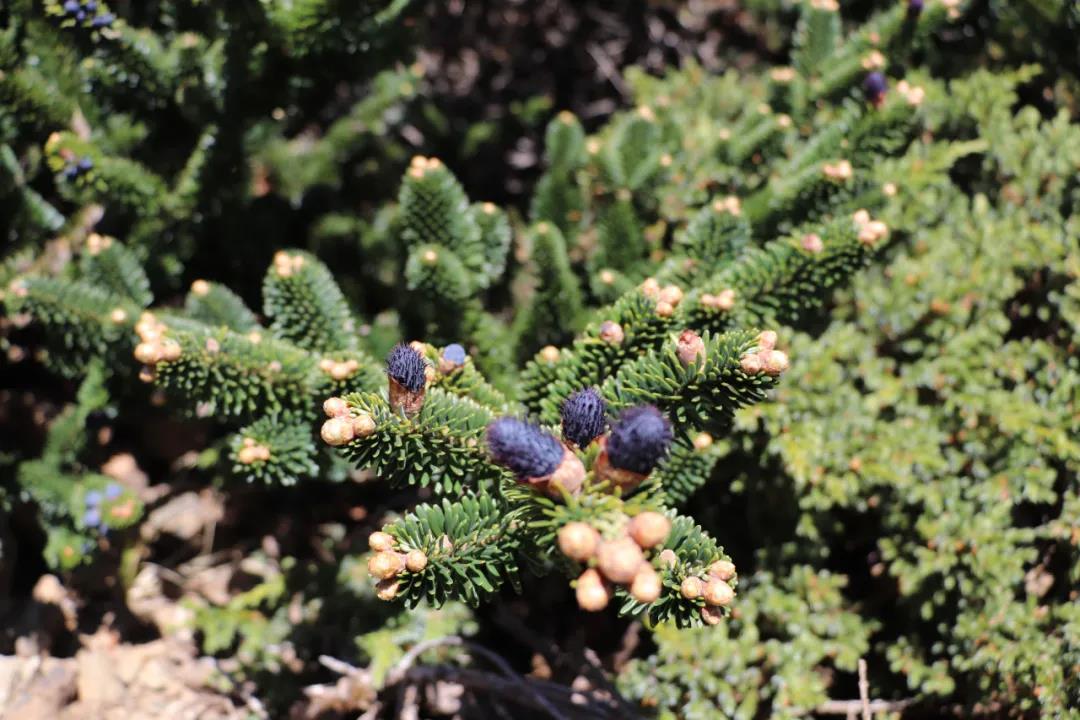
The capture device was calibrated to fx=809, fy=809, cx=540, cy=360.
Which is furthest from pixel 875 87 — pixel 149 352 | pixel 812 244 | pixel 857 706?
pixel 149 352

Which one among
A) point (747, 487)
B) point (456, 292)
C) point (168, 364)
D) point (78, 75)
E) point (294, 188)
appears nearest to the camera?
point (168, 364)

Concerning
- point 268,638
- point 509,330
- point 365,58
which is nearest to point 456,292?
point 509,330

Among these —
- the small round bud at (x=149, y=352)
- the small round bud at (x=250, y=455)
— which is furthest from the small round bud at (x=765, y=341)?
the small round bud at (x=149, y=352)

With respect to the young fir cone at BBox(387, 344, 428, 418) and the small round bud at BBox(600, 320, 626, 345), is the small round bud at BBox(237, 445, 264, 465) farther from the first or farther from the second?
the small round bud at BBox(600, 320, 626, 345)

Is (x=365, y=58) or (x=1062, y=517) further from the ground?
(x=365, y=58)

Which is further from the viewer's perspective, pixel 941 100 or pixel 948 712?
pixel 941 100

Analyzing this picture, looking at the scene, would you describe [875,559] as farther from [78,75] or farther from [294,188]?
[78,75]
